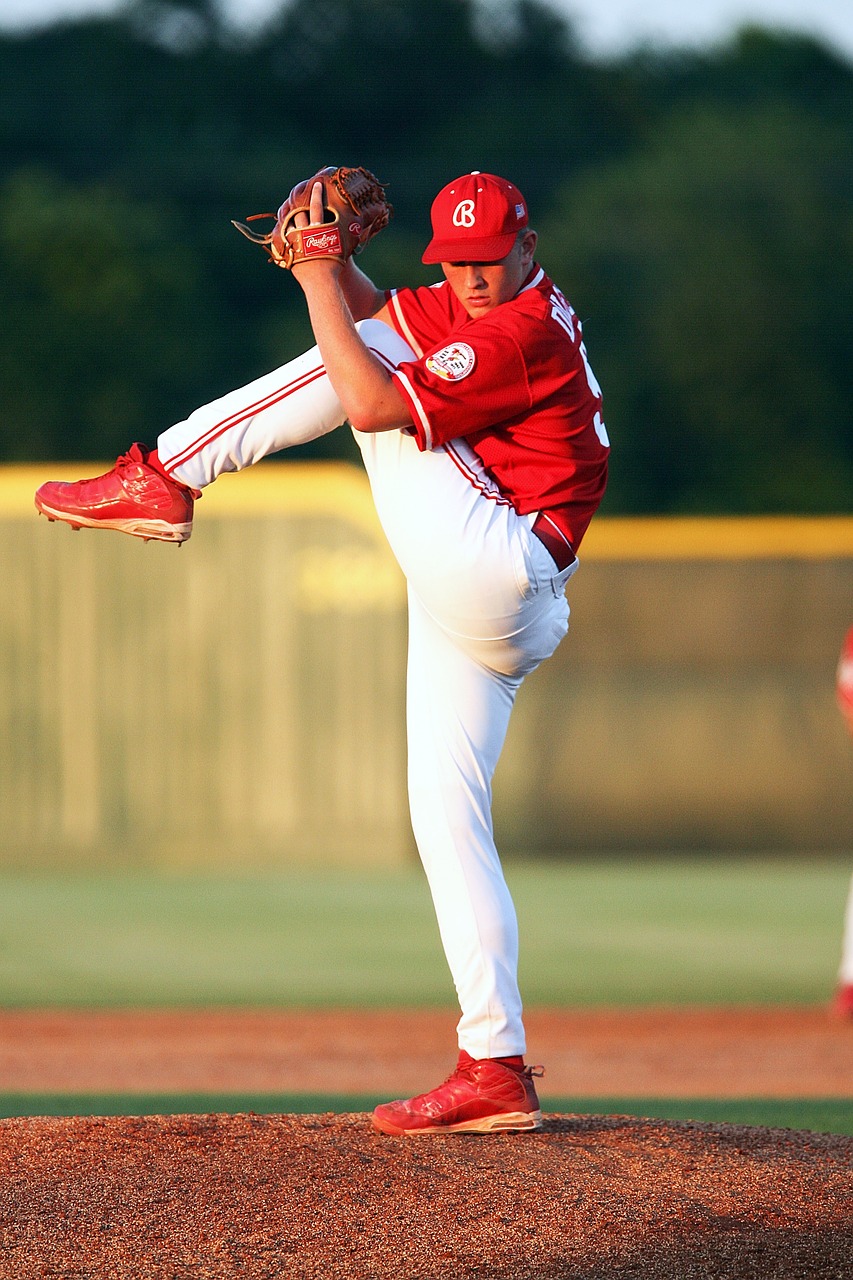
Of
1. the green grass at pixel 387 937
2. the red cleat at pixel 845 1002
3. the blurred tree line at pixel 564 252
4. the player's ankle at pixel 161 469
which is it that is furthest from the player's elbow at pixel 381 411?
the blurred tree line at pixel 564 252

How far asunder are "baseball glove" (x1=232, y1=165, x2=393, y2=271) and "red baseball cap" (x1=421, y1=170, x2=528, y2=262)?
13 centimetres

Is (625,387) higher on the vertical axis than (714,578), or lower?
higher

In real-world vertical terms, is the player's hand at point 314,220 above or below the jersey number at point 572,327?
above

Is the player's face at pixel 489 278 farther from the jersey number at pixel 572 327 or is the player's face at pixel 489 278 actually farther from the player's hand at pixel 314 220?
the player's hand at pixel 314 220

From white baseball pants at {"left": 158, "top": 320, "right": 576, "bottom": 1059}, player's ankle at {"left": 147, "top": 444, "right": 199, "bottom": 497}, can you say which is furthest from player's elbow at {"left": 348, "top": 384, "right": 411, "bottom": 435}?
player's ankle at {"left": 147, "top": 444, "right": 199, "bottom": 497}

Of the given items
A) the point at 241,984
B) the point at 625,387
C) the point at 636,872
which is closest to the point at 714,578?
the point at 636,872

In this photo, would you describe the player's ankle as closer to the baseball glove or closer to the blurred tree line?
the baseball glove

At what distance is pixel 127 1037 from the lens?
629 centimetres

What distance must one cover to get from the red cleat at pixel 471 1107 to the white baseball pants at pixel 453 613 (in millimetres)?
41

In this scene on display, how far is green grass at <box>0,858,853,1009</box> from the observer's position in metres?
7.43

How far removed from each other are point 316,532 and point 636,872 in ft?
10.2

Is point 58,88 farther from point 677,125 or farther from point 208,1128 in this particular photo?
point 208,1128

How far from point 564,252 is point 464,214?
31304mm

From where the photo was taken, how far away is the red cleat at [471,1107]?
3209 millimetres
